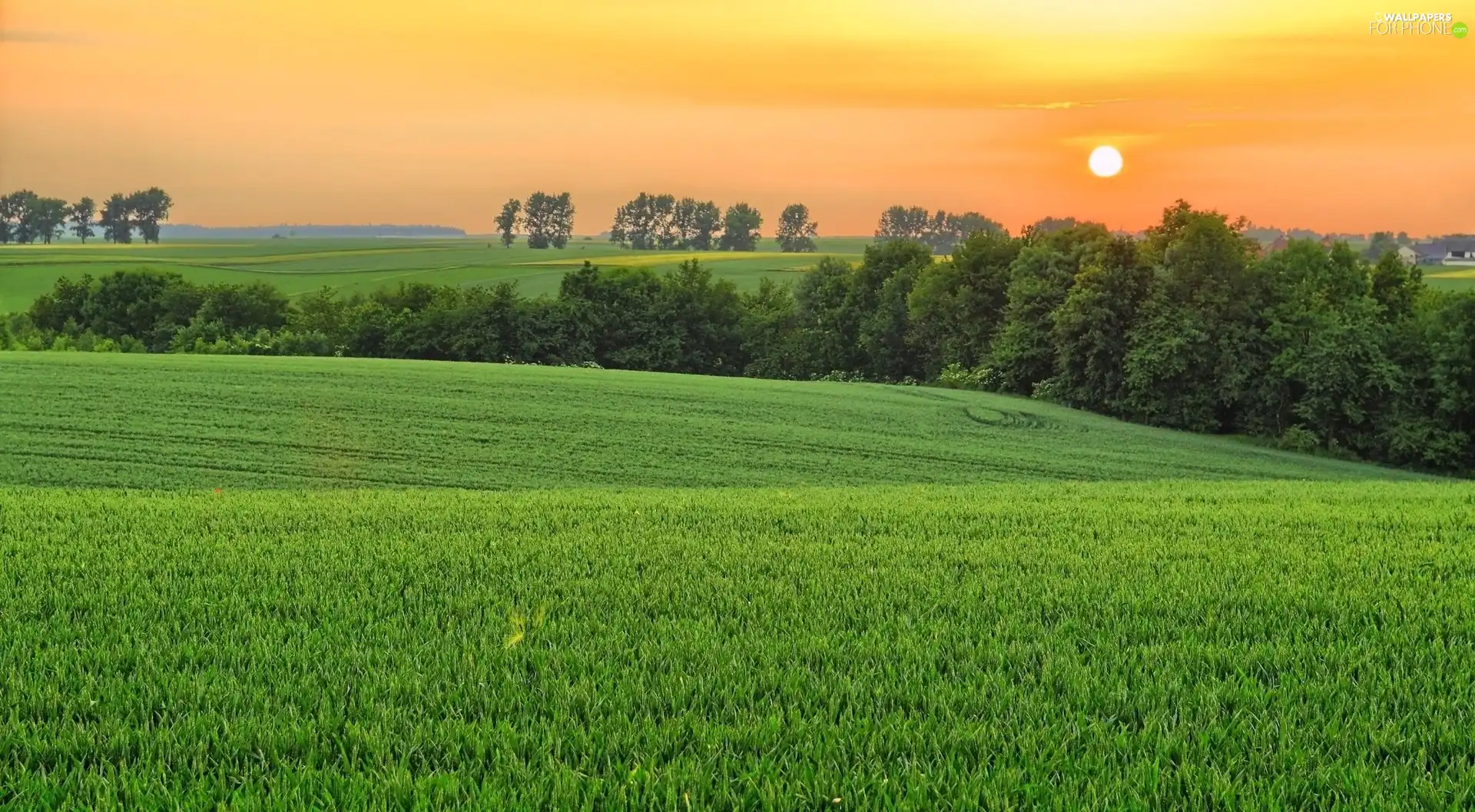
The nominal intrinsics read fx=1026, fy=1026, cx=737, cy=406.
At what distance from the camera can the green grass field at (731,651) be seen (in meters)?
4.37

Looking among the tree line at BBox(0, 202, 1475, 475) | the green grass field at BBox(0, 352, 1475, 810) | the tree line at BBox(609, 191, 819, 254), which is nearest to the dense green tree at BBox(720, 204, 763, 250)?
the tree line at BBox(609, 191, 819, 254)

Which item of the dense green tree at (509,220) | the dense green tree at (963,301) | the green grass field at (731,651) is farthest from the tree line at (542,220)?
the green grass field at (731,651)

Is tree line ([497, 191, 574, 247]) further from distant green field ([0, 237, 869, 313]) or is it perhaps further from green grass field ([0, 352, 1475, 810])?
green grass field ([0, 352, 1475, 810])

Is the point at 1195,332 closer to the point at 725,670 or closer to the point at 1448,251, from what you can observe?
the point at 725,670

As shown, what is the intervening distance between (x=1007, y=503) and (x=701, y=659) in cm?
871

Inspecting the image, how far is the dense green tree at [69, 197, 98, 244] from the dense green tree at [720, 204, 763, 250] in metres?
82.4

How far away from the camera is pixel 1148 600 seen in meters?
7.48

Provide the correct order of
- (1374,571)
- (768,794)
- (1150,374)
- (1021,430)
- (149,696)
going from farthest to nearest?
1. (1150,374)
2. (1021,430)
3. (1374,571)
4. (149,696)
5. (768,794)

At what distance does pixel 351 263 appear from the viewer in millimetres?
126375

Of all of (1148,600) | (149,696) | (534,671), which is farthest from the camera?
(1148,600)

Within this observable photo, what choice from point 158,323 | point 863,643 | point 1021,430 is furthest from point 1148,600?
point 158,323

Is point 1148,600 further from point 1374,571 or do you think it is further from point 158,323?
point 158,323

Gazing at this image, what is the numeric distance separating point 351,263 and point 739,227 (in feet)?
176

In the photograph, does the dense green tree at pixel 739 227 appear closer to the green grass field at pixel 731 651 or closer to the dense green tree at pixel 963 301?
the dense green tree at pixel 963 301
